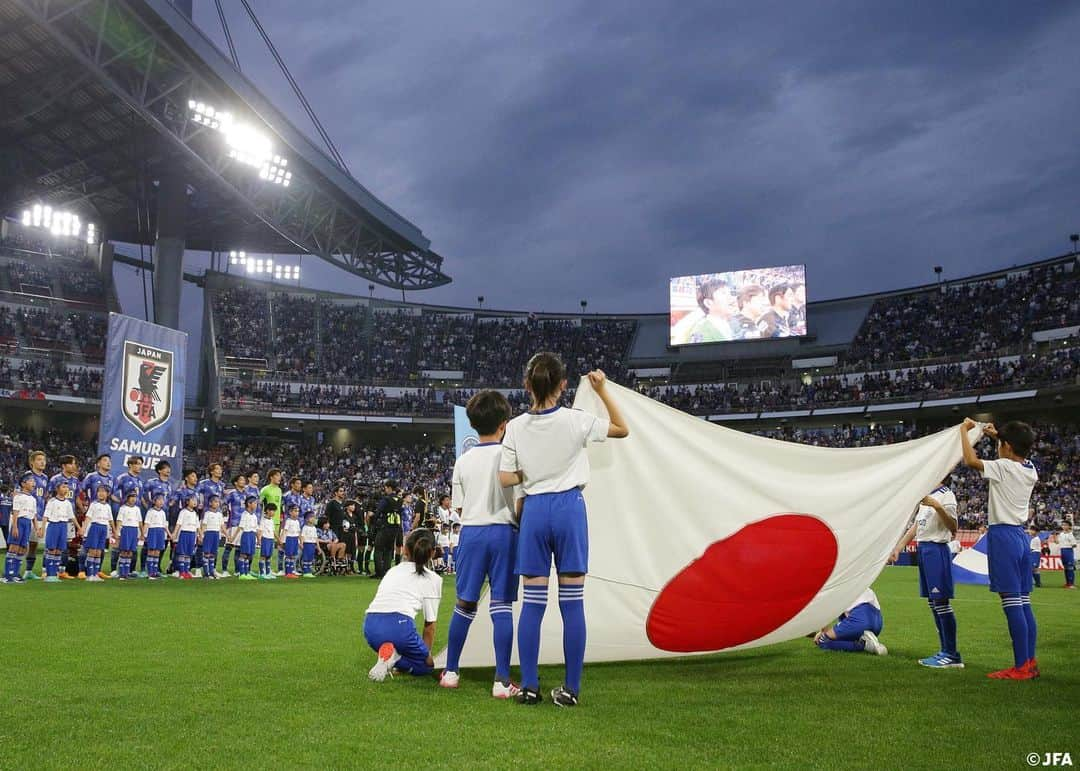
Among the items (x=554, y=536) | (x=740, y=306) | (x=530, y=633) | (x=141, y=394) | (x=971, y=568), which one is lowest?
(x=971, y=568)

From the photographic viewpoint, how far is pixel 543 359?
4.68 meters

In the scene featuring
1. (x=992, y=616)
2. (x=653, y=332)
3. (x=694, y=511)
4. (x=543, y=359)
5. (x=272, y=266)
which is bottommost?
(x=992, y=616)

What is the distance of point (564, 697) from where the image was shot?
14.4 ft

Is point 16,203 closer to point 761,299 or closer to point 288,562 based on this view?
point 288,562

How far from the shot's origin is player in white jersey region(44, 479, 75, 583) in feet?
41.3

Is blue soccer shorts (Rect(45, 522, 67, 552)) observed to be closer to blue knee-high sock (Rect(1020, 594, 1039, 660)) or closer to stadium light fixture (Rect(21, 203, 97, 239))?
blue knee-high sock (Rect(1020, 594, 1039, 660))

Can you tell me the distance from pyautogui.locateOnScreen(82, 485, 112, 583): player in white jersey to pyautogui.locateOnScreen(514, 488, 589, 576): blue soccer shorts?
11.0 meters

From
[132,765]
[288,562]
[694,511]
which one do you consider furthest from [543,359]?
[288,562]

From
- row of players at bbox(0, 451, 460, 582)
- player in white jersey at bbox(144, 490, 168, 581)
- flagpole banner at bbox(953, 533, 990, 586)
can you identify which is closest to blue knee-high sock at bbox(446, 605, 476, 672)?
row of players at bbox(0, 451, 460, 582)

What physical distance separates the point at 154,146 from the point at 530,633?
35.7m

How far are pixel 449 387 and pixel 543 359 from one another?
45607mm

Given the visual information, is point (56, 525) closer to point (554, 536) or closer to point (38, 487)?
point (38, 487)

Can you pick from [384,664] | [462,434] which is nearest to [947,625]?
[384,664]

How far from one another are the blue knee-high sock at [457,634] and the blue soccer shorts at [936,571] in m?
3.79
